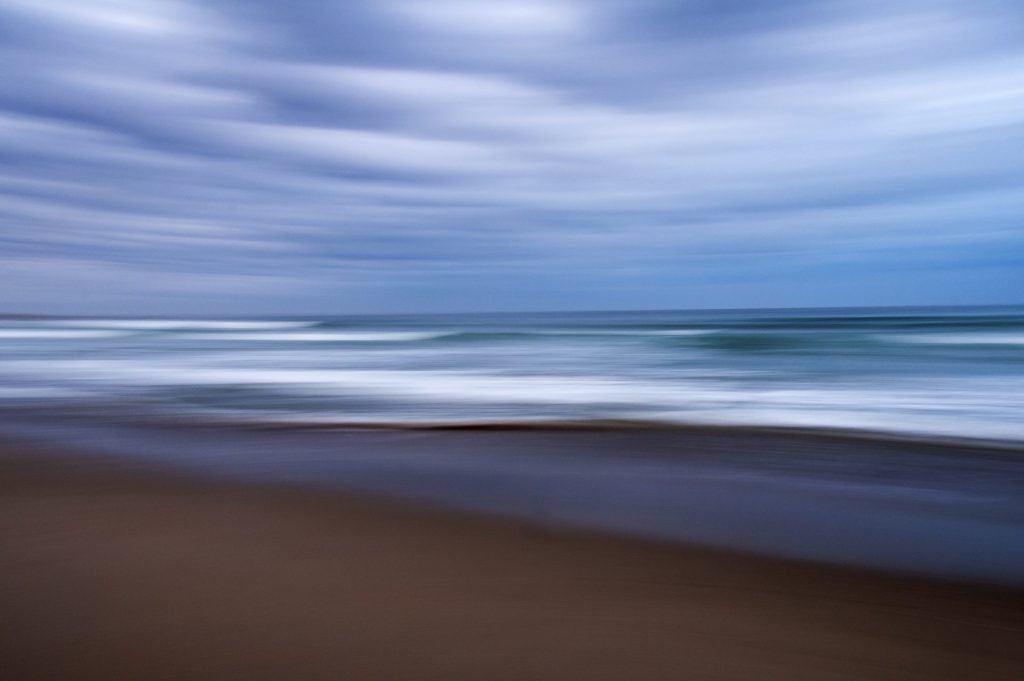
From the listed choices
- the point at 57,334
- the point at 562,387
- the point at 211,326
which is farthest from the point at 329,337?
the point at 562,387

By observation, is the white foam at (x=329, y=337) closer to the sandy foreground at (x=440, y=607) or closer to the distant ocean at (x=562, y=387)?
the distant ocean at (x=562, y=387)

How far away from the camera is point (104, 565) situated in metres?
2.02

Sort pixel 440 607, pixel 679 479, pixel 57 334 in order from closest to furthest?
A: 1. pixel 440 607
2. pixel 679 479
3. pixel 57 334

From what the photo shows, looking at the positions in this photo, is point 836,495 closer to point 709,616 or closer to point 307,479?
point 709,616

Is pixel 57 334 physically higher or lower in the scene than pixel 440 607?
lower

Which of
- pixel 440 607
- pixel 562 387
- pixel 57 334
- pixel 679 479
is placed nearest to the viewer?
pixel 440 607

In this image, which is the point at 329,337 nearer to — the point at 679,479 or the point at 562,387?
the point at 562,387

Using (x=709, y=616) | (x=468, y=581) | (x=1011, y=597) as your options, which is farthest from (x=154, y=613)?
(x=1011, y=597)

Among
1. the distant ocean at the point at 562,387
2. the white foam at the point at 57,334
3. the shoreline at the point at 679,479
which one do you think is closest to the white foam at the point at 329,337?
the white foam at the point at 57,334

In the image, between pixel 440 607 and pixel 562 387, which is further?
pixel 562 387

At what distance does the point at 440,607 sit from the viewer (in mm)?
1821

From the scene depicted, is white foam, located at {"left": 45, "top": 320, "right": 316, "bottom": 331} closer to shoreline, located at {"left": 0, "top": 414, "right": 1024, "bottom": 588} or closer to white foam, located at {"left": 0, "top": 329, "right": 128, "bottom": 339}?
white foam, located at {"left": 0, "top": 329, "right": 128, "bottom": 339}

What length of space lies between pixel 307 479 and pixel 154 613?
4.71ft

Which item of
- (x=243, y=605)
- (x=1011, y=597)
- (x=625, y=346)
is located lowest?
(x=625, y=346)
